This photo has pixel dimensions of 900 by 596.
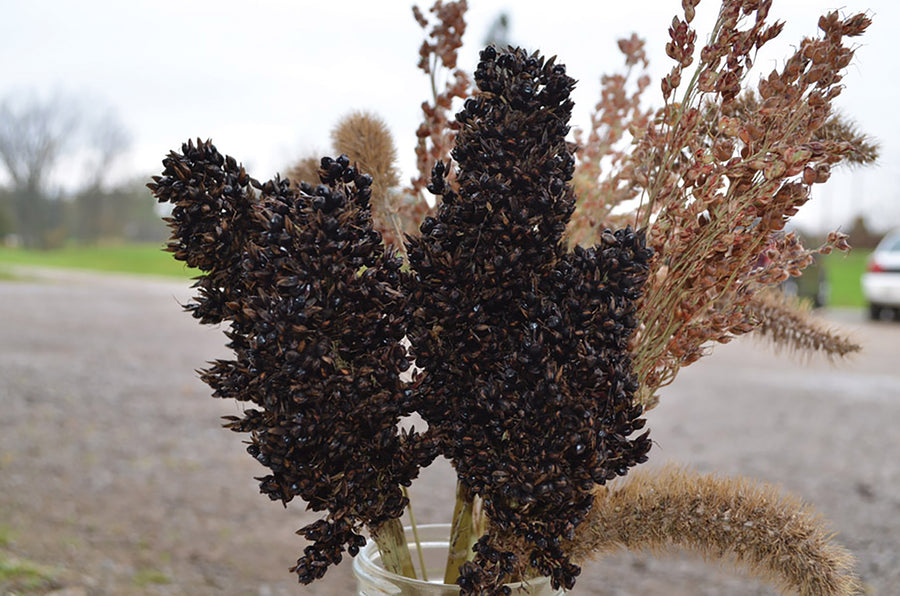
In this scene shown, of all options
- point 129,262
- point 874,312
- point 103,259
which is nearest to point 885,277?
point 874,312

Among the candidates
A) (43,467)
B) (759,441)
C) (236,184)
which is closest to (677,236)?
(236,184)

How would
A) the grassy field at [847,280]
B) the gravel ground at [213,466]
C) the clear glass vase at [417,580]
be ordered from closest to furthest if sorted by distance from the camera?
1. the clear glass vase at [417,580]
2. the gravel ground at [213,466]
3. the grassy field at [847,280]

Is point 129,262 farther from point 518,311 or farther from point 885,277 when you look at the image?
point 518,311

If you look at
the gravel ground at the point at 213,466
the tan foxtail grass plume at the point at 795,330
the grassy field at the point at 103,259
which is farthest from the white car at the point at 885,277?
the grassy field at the point at 103,259

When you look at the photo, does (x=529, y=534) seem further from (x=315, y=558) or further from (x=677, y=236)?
(x=677, y=236)

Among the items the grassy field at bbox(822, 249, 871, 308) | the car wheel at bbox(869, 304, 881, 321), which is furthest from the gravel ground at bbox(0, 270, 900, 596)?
the grassy field at bbox(822, 249, 871, 308)

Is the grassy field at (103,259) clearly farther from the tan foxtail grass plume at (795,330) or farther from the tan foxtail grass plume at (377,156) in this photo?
the tan foxtail grass plume at (795,330)
